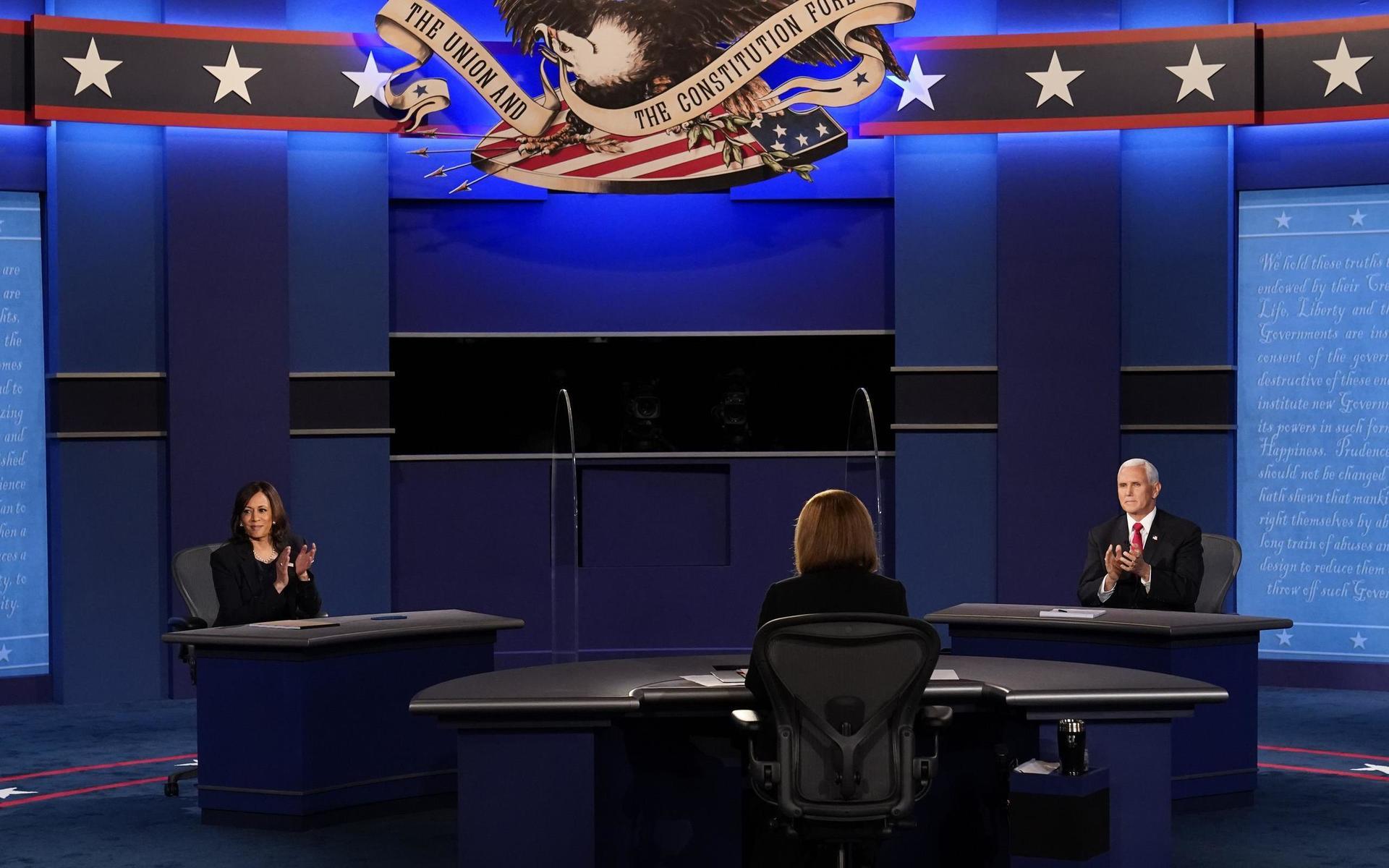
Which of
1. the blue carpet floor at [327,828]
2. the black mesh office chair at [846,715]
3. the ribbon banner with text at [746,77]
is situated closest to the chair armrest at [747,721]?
the black mesh office chair at [846,715]

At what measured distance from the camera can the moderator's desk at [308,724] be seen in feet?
16.4

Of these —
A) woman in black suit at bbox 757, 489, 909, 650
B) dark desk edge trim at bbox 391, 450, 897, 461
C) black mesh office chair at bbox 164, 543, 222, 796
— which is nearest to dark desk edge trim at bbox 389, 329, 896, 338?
dark desk edge trim at bbox 391, 450, 897, 461

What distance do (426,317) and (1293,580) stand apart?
185 inches

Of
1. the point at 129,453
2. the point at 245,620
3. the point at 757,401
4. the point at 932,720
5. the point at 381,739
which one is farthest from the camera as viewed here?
the point at 757,401

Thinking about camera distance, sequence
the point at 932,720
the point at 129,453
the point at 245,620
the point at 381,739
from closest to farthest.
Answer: the point at 932,720, the point at 381,739, the point at 245,620, the point at 129,453

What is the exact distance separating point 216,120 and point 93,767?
329 cm

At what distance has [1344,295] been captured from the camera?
26.2 feet

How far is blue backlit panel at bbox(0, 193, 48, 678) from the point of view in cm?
784

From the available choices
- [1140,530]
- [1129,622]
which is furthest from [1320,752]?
[1129,622]

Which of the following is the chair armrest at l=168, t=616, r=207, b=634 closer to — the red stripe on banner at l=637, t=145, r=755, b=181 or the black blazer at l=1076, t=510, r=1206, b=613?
the black blazer at l=1076, t=510, r=1206, b=613

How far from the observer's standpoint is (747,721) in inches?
146

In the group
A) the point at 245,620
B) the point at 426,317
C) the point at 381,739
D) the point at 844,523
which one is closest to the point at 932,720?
the point at 844,523

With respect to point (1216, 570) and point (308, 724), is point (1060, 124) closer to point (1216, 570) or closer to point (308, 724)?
point (1216, 570)

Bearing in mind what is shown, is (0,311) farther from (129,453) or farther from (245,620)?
(245,620)
